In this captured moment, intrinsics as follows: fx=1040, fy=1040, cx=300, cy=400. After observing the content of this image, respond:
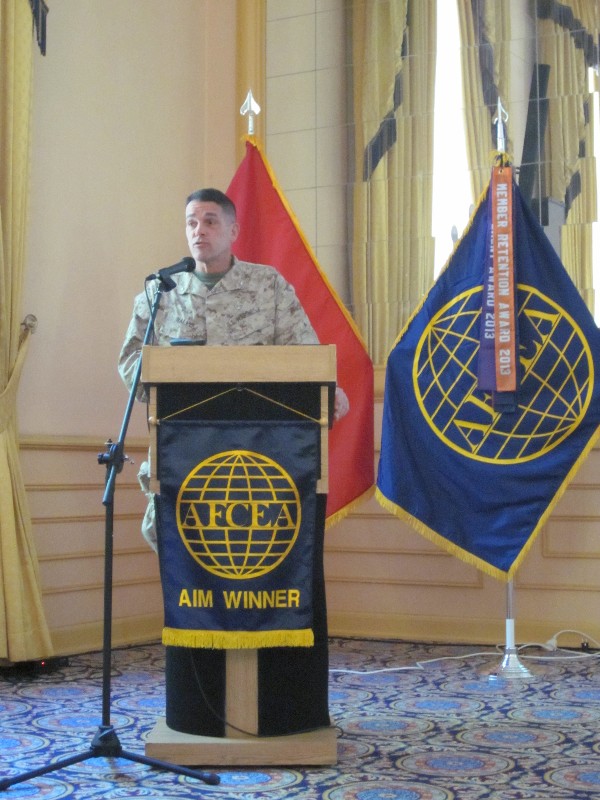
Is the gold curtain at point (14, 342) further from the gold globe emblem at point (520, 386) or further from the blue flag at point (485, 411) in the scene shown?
the gold globe emblem at point (520, 386)

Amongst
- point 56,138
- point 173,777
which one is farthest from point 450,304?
point 173,777

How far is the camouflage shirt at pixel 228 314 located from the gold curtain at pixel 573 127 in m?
2.08

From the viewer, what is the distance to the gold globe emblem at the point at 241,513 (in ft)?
8.57

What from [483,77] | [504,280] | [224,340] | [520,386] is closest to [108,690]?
[224,340]

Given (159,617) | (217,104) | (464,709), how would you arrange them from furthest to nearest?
1. (217,104)
2. (159,617)
3. (464,709)

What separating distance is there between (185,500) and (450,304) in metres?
1.91

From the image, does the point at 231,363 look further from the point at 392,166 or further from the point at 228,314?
the point at 392,166

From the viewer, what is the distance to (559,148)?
4766mm

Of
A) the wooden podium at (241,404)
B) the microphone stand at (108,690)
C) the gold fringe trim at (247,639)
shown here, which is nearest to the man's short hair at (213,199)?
the microphone stand at (108,690)

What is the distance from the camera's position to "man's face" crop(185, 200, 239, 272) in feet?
9.78

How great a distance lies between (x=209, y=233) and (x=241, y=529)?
2.93 ft

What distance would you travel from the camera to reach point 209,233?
2.99 m

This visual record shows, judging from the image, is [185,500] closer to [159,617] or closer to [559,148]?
[159,617]

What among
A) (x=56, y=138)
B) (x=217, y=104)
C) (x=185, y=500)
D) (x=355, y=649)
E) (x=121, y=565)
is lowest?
(x=355, y=649)
